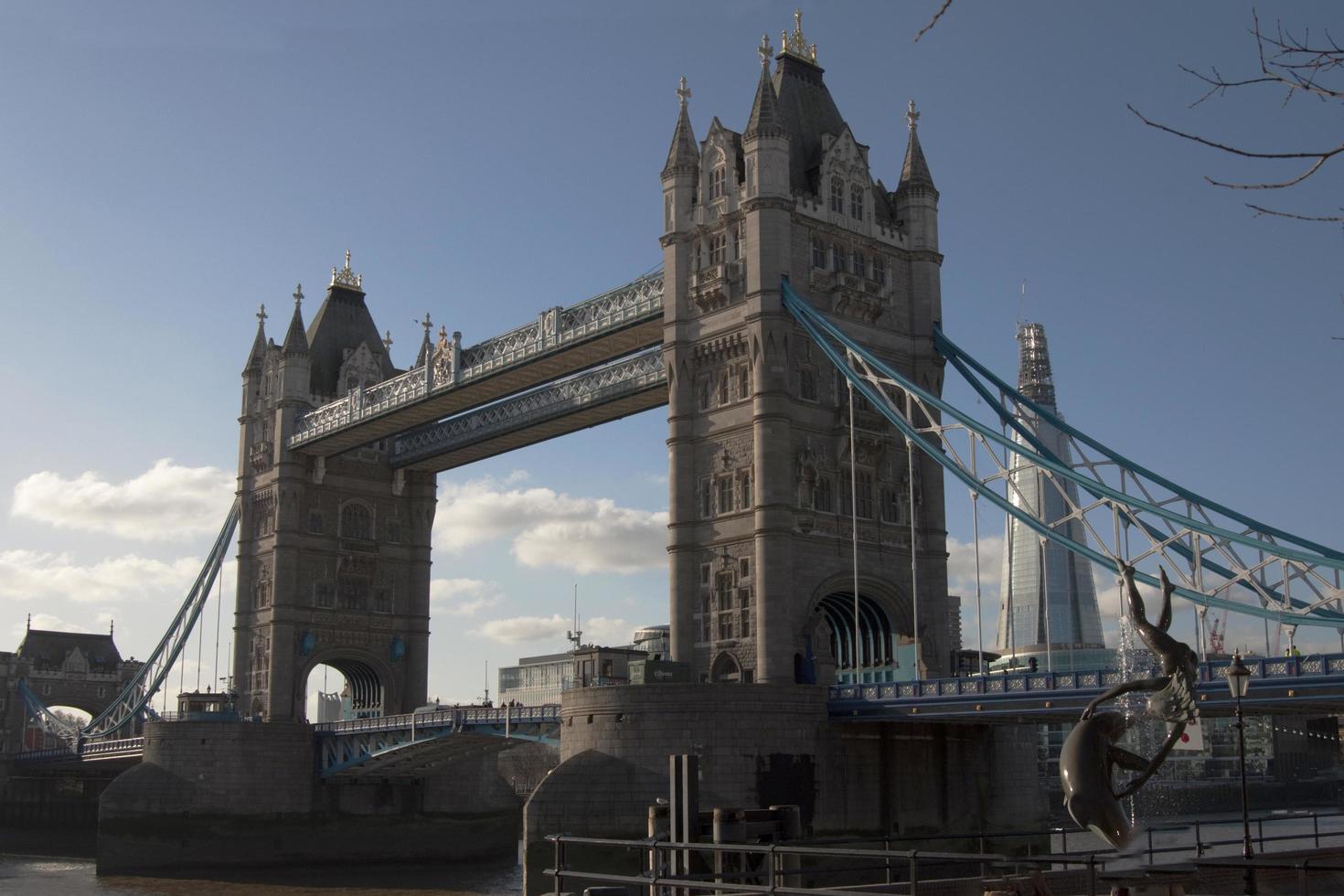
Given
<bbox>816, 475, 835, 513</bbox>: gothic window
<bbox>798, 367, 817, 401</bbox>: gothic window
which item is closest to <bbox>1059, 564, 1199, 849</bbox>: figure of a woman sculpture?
<bbox>816, 475, 835, 513</bbox>: gothic window

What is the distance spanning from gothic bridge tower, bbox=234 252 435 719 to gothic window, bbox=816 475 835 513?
34.6 meters

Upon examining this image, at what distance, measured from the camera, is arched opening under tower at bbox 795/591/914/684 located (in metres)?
51.6

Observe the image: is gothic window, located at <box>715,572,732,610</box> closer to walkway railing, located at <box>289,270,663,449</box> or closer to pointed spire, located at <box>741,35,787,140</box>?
walkway railing, located at <box>289,270,663,449</box>

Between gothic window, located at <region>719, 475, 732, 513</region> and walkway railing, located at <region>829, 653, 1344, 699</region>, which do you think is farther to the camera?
gothic window, located at <region>719, 475, 732, 513</region>

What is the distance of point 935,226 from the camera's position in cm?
5606

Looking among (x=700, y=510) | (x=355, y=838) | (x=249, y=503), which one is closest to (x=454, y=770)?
(x=355, y=838)

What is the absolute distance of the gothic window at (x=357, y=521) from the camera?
78.8 m

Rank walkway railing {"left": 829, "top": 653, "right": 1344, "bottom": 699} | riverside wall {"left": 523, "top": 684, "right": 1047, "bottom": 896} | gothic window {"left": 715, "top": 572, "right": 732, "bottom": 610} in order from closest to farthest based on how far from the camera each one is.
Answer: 1. walkway railing {"left": 829, "top": 653, "right": 1344, "bottom": 699}
2. riverside wall {"left": 523, "top": 684, "right": 1047, "bottom": 896}
3. gothic window {"left": 715, "top": 572, "right": 732, "bottom": 610}

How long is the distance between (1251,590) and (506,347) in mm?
32256

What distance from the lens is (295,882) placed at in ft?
204

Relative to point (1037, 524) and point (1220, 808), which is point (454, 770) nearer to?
point (1037, 524)

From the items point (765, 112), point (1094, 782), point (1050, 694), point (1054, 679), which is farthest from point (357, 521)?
point (1094, 782)

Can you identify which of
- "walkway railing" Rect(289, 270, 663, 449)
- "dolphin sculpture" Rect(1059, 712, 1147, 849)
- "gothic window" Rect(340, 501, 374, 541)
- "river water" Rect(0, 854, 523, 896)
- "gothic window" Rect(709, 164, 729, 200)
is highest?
"gothic window" Rect(709, 164, 729, 200)

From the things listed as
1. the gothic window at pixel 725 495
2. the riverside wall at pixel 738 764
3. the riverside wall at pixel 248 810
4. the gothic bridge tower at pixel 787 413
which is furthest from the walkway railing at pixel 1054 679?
the riverside wall at pixel 248 810
